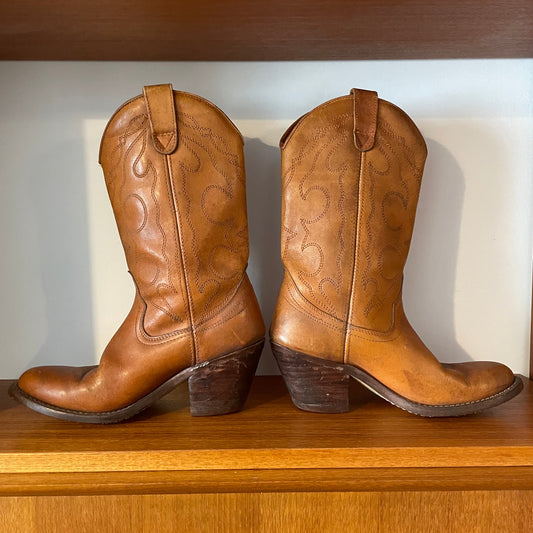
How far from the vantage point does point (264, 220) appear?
1.03 metres

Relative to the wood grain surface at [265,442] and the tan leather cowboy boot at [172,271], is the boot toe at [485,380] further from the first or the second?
the tan leather cowboy boot at [172,271]

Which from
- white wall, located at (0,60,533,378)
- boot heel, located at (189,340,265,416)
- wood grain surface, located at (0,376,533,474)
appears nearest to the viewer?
wood grain surface, located at (0,376,533,474)

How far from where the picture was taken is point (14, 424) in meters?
0.80

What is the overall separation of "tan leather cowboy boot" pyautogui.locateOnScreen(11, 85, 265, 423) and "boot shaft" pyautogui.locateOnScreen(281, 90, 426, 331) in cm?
8

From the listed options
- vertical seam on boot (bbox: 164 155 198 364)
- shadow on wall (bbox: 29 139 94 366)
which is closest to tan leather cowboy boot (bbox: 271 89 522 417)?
vertical seam on boot (bbox: 164 155 198 364)

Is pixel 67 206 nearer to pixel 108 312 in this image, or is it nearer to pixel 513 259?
pixel 108 312

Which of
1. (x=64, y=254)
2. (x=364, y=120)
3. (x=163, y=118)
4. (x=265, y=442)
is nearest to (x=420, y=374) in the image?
(x=265, y=442)

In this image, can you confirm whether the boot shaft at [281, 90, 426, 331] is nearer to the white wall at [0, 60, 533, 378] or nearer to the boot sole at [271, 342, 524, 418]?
the boot sole at [271, 342, 524, 418]

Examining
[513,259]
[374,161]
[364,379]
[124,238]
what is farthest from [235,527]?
[513,259]

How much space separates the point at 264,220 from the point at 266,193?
1.9 inches

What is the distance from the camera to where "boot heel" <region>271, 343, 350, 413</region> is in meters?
0.82

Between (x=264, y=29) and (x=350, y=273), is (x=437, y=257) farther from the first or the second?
(x=264, y=29)

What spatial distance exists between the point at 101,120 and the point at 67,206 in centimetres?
16

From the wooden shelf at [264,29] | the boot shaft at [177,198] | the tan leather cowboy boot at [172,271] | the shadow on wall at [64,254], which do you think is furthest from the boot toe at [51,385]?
the wooden shelf at [264,29]
